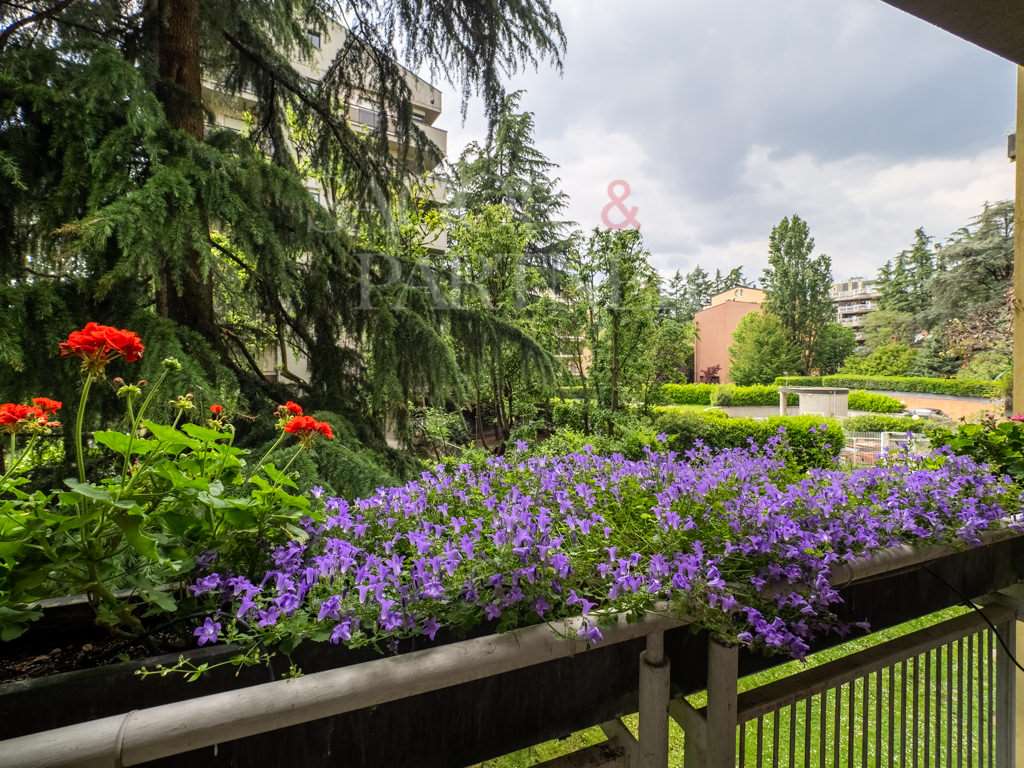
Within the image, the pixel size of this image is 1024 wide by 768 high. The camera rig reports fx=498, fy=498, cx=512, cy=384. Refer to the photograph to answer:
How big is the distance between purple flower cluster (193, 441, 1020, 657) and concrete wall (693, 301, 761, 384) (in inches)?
914

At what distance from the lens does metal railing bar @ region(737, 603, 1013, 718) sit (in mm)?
848

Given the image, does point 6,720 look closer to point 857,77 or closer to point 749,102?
point 857,77

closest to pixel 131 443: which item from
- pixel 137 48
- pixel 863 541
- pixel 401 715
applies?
pixel 401 715

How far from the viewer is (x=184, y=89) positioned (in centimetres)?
191

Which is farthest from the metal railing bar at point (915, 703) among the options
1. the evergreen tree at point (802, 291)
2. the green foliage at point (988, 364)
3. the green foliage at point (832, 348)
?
the green foliage at point (832, 348)

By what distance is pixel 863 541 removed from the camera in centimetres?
88

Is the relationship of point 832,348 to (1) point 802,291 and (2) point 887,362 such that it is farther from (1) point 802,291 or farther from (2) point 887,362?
(1) point 802,291

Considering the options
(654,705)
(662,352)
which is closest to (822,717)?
(654,705)

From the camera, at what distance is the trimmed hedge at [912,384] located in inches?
475

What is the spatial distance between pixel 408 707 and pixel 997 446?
6.48 ft

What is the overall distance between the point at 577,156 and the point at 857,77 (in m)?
3.45

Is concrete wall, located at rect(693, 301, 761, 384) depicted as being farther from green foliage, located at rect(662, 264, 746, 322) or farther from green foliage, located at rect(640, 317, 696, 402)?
green foliage, located at rect(640, 317, 696, 402)

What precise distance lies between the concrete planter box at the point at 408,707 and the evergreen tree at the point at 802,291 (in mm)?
21772

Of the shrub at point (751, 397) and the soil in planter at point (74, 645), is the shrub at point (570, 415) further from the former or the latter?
the shrub at point (751, 397)
